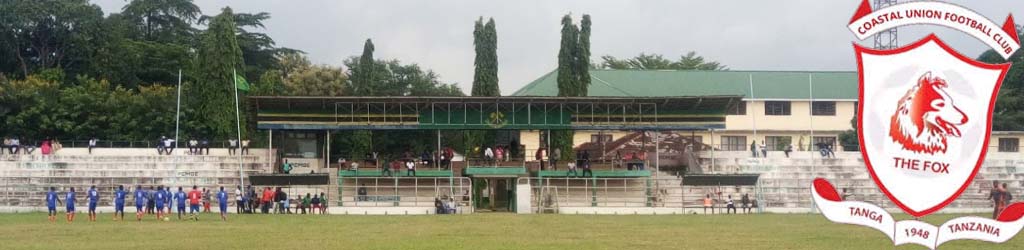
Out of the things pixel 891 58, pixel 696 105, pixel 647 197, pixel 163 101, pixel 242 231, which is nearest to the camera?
pixel 891 58

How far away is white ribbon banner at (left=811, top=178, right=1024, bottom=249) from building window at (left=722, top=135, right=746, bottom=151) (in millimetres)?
61649

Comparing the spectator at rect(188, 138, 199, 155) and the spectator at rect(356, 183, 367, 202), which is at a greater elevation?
the spectator at rect(188, 138, 199, 155)

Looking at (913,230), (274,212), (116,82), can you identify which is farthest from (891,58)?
(116,82)

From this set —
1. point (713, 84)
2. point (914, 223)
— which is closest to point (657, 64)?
point (713, 84)

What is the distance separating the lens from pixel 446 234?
30375mm

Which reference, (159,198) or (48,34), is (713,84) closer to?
(48,34)

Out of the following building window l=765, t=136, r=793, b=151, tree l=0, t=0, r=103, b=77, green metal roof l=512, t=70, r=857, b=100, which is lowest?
building window l=765, t=136, r=793, b=151

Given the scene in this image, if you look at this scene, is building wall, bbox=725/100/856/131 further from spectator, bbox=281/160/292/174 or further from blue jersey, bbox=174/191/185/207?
blue jersey, bbox=174/191/185/207

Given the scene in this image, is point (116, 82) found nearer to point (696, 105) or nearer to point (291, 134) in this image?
point (291, 134)

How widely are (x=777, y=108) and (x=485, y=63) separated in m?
21.7

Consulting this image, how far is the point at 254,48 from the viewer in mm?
88125

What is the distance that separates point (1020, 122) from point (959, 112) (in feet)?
207

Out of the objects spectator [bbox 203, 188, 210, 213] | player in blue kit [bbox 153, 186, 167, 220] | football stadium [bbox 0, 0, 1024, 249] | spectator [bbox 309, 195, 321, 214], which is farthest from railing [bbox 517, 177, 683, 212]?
player in blue kit [bbox 153, 186, 167, 220]

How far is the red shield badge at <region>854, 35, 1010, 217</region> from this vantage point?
15.8 metres
